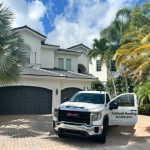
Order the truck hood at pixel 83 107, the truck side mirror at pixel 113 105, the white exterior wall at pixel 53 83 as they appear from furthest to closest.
→ the white exterior wall at pixel 53 83
the truck side mirror at pixel 113 105
the truck hood at pixel 83 107

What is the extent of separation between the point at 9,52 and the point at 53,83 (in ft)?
28.6

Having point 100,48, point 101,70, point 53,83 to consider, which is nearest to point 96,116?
point 53,83

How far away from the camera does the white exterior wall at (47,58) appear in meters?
29.0

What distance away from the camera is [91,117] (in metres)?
11.7

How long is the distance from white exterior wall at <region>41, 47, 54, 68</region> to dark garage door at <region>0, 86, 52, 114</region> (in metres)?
6.54

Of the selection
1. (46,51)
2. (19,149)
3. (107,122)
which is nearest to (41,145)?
(19,149)

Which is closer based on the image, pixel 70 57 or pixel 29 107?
pixel 29 107

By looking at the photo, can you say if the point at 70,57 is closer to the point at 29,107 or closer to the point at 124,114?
the point at 29,107

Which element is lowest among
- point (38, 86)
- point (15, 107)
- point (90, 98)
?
point (15, 107)

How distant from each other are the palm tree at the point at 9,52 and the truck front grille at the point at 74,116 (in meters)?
4.36

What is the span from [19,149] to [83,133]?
2.70m

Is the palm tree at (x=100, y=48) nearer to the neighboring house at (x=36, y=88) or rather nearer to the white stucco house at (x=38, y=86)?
the white stucco house at (x=38, y=86)

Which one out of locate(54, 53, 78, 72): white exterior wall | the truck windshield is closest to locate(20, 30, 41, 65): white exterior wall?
locate(54, 53, 78, 72): white exterior wall

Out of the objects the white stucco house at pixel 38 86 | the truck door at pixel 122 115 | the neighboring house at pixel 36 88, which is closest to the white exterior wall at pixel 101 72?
the white stucco house at pixel 38 86
